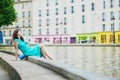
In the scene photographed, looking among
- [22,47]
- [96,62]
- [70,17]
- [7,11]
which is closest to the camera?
[22,47]

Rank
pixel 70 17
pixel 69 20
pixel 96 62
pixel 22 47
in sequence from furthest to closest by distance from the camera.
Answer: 1. pixel 70 17
2. pixel 69 20
3. pixel 96 62
4. pixel 22 47

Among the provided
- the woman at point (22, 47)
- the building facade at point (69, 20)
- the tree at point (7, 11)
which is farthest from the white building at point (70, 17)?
the woman at point (22, 47)

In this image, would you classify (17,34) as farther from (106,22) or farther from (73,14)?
(73,14)

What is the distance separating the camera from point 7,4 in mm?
62406

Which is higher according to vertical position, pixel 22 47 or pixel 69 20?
pixel 69 20

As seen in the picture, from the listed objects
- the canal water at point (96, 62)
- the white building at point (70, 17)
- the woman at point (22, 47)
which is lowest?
the canal water at point (96, 62)

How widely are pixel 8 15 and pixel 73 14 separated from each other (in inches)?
1557

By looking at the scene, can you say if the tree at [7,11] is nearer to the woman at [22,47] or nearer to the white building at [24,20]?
the woman at [22,47]

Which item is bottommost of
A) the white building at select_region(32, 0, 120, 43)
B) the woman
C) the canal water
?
the canal water

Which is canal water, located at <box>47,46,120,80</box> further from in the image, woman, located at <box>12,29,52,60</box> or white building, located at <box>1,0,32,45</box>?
white building, located at <box>1,0,32,45</box>

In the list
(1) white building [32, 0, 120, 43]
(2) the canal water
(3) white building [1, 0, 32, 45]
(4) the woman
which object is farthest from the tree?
(3) white building [1, 0, 32, 45]

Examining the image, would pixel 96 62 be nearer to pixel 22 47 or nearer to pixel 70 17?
pixel 22 47

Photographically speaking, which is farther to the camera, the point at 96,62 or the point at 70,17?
the point at 70,17

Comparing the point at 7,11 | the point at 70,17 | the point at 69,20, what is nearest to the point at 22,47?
the point at 7,11
